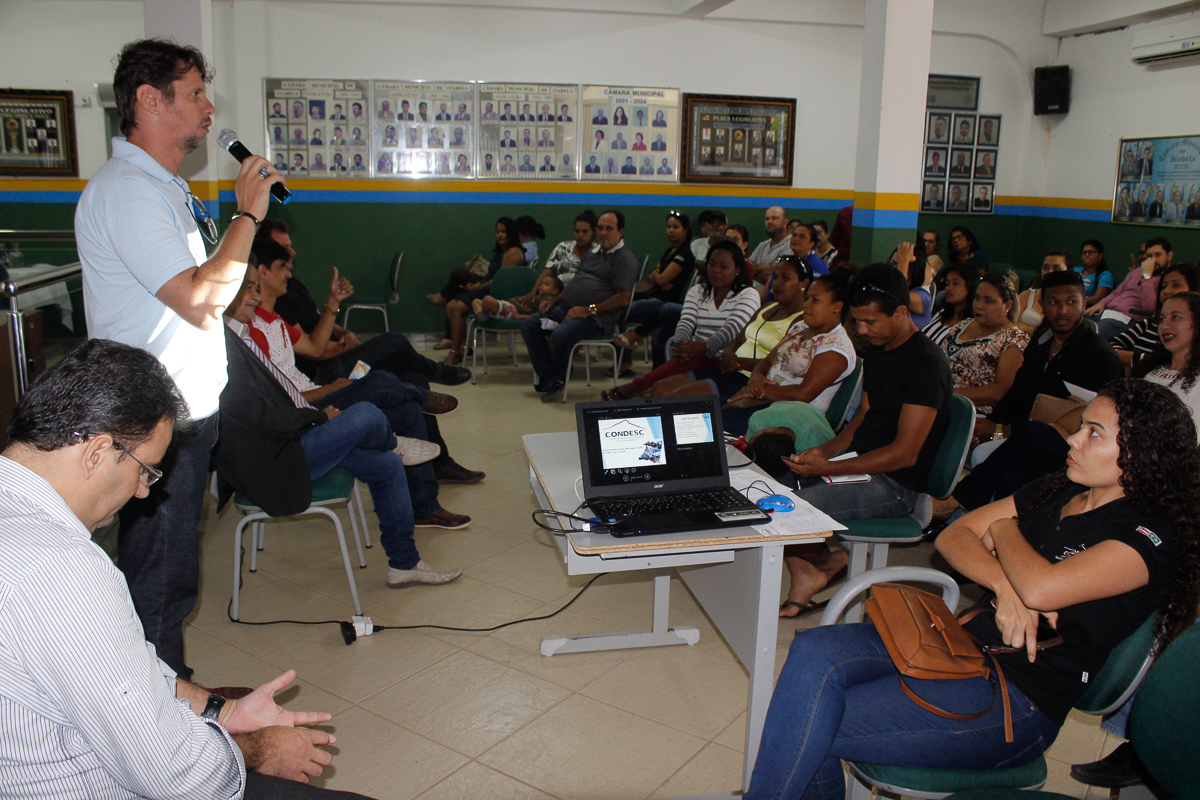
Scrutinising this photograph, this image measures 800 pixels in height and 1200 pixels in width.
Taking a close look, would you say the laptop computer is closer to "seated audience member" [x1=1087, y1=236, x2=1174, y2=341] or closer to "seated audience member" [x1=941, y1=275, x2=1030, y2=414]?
"seated audience member" [x1=941, y1=275, x2=1030, y2=414]

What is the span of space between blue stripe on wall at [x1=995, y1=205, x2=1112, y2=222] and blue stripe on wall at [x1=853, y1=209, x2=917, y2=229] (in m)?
3.91

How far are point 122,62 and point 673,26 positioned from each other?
22.2ft

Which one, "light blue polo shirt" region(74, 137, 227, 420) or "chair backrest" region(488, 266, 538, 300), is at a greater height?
Result: "light blue polo shirt" region(74, 137, 227, 420)

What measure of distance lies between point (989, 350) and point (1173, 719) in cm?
274

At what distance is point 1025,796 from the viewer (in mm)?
1453

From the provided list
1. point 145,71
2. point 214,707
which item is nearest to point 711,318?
point 145,71

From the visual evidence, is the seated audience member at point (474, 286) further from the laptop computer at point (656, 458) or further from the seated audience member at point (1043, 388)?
the laptop computer at point (656, 458)

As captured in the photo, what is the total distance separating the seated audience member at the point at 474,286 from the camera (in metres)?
7.48

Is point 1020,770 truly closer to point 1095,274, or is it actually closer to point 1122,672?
point 1122,672

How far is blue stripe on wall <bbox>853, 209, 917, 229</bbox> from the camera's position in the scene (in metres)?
5.66

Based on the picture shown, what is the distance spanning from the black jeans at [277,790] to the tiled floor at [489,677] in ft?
2.49

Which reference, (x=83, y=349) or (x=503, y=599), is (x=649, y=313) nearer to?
(x=503, y=599)

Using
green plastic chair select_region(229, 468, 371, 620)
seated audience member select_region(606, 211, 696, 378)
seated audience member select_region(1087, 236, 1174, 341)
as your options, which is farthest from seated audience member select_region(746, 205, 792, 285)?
green plastic chair select_region(229, 468, 371, 620)

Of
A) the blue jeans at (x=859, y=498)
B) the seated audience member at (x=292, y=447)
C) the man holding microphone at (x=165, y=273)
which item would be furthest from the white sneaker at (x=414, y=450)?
the blue jeans at (x=859, y=498)
